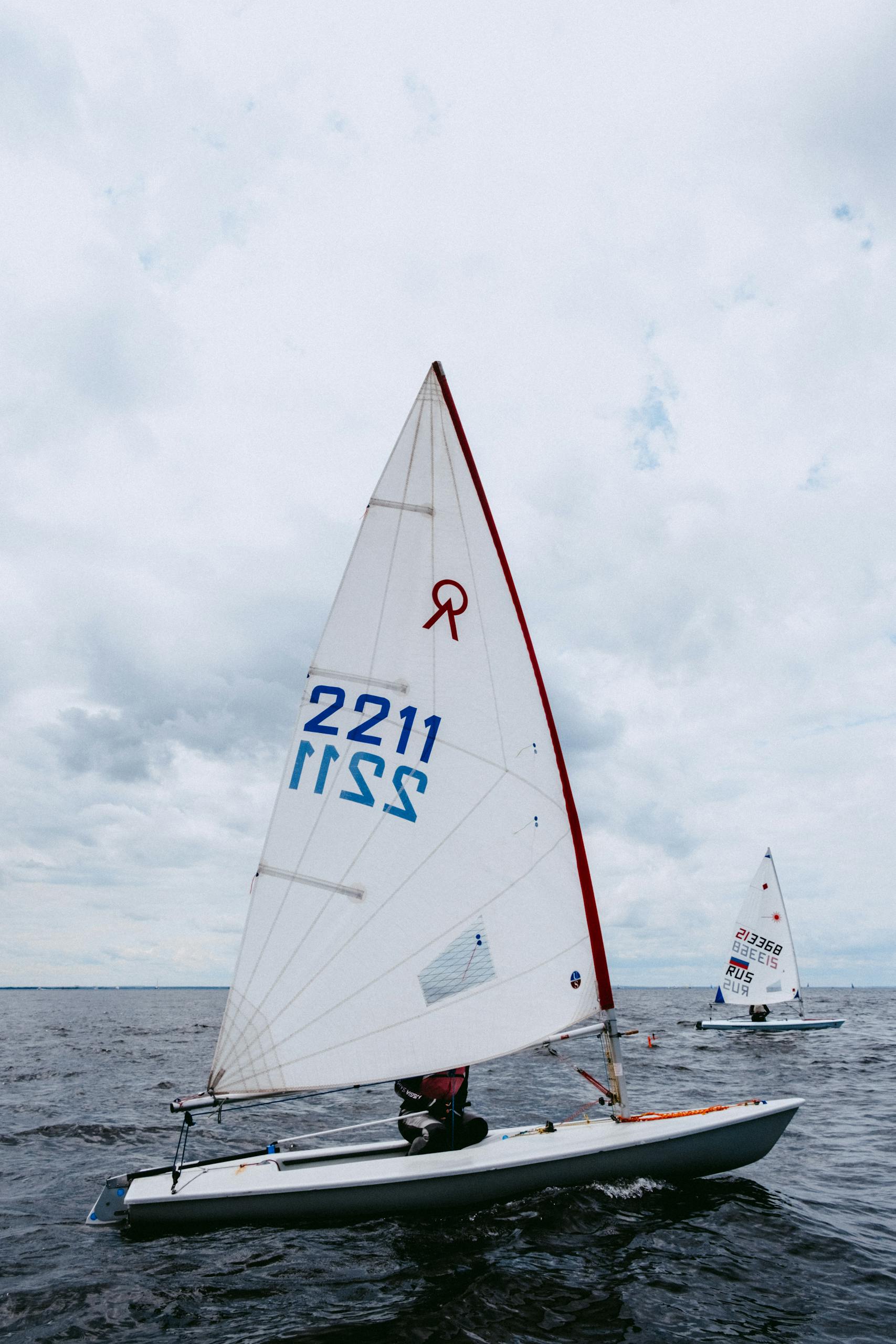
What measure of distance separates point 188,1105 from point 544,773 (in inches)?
187

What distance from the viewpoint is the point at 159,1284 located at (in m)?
6.97

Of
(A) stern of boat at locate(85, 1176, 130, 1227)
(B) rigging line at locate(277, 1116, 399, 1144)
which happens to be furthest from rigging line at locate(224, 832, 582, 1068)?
(A) stern of boat at locate(85, 1176, 130, 1227)

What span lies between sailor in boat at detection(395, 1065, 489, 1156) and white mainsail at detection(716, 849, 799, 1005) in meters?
28.8

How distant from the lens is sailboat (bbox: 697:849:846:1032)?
33844 millimetres

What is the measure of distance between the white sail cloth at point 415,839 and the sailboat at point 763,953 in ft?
96.8

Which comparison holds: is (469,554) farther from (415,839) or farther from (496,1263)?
(496,1263)

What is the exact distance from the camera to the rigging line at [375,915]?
25.5 ft

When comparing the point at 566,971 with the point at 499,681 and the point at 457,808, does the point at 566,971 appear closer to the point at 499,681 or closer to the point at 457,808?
the point at 457,808

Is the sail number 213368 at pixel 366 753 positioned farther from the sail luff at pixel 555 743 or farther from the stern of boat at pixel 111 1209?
the stern of boat at pixel 111 1209

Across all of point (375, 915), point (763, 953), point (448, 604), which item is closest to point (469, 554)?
point (448, 604)

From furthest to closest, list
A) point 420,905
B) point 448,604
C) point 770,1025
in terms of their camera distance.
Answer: point 770,1025 < point 448,604 < point 420,905

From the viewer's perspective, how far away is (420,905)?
806cm

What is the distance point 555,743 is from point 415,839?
1.90 m

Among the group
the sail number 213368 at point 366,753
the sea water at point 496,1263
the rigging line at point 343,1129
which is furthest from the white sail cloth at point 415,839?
the sea water at point 496,1263
